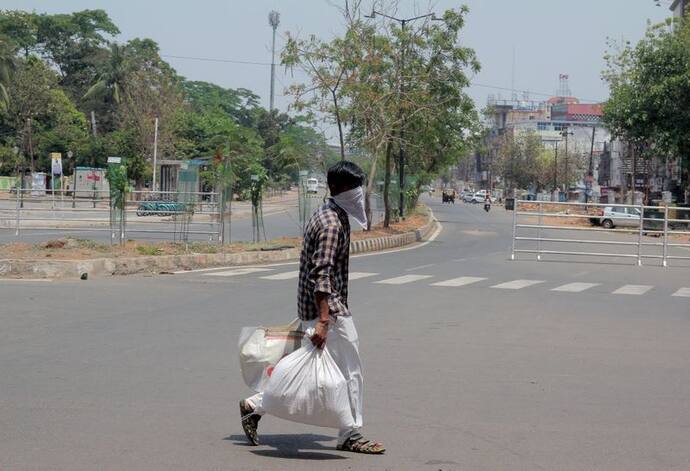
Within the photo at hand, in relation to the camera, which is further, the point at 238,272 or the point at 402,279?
the point at 238,272

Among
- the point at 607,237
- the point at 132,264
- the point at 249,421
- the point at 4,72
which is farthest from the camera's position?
the point at 4,72

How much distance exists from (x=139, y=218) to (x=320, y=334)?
2927 centimetres

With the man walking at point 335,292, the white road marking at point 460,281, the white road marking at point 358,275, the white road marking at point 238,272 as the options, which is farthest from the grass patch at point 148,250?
the man walking at point 335,292

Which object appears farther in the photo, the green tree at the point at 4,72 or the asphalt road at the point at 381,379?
the green tree at the point at 4,72

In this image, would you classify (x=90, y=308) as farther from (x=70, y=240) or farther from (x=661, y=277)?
(x=661, y=277)

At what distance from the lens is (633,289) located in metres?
21.1

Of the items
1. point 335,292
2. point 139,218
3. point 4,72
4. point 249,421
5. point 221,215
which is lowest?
point 249,421

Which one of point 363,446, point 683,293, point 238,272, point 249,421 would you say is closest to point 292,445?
point 249,421

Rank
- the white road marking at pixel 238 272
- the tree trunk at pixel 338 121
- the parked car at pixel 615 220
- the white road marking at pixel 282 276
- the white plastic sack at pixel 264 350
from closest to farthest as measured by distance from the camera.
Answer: the white plastic sack at pixel 264 350, the white road marking at pixel 282 276, the white road marking at pixel 238 272, the tree trunk at pixel 338 121, the parked car at pixel 615 220

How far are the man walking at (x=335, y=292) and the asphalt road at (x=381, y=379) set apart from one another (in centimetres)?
21

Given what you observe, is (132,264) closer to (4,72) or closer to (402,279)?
(402,279)

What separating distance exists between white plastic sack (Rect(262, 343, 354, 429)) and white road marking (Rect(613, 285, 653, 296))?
1457 cm

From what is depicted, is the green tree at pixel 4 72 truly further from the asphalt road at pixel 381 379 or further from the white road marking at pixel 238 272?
the asphalt road at pixel 381 379

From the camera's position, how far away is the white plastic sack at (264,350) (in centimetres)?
663
